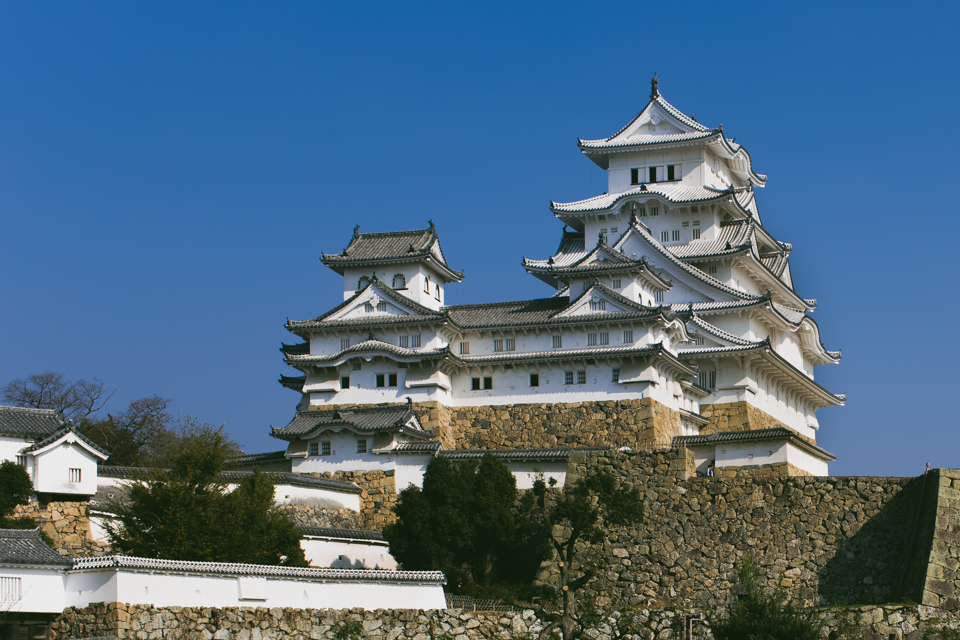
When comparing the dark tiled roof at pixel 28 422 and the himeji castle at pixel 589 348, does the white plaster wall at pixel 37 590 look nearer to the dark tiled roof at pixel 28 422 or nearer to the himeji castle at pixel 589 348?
the dark tiled roof at pixel 28 422

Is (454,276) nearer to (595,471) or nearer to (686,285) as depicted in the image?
(686,285)

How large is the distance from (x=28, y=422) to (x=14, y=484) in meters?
2.39

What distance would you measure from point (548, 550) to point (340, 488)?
34.6 feet

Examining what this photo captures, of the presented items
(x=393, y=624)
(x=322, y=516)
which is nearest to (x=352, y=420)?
(x=322, y=516)

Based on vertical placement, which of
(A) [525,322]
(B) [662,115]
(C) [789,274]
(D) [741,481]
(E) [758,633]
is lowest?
(E) [758,633]

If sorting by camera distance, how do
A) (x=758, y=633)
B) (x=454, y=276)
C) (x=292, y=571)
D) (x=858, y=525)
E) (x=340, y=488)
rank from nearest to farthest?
(x=758, y=633), (x=292, y=571), (x=858, y=525), (x=340, y=488), (x=454, y=276)

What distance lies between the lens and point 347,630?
1023 inches

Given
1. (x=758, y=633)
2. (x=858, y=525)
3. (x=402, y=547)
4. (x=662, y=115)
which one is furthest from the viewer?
(x=662, y=115)

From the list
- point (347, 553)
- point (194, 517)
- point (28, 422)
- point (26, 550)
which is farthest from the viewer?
point (347, 553)

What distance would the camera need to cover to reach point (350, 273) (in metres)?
51.3

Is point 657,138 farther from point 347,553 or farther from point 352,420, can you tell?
point 347,553

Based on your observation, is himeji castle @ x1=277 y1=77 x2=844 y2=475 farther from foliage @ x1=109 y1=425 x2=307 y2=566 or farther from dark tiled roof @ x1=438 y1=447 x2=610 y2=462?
foliage @ x1=109 y1=425 x2=307 y2=566

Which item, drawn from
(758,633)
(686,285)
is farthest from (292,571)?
(686,285)

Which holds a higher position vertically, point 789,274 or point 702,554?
point 789,274
